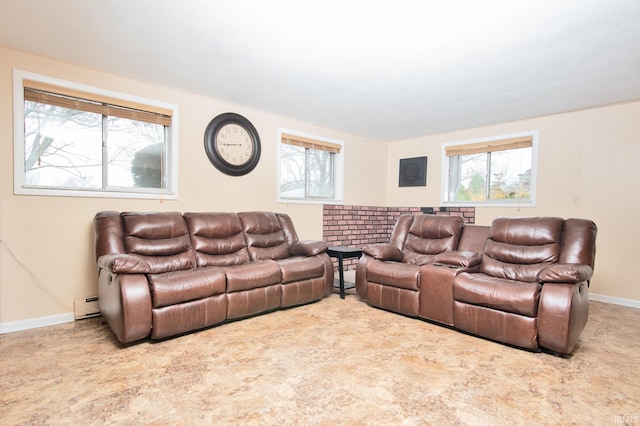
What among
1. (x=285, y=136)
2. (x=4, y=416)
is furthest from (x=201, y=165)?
(x=4, y=416)

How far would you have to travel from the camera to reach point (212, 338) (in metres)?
2.68

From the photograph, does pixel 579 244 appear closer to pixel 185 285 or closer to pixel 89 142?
pixel 185 285

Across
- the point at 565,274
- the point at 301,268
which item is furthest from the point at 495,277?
the point at 301,268

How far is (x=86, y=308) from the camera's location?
3.15 m

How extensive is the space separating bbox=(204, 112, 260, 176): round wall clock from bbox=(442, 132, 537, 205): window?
3.19 m

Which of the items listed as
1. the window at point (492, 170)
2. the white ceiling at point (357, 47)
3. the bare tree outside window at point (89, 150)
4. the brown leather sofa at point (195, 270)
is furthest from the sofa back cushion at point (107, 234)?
the window at point (492, 170)

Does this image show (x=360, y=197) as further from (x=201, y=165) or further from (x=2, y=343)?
(x=2, y=343)

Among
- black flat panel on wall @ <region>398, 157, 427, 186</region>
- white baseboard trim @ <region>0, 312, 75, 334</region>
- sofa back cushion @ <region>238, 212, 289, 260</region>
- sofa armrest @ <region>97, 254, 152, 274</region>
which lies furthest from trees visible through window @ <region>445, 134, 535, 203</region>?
white baseboard trim @ <region>0, 312, 75, 334</region>

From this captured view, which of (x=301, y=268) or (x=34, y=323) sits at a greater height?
(x=301, y=268)

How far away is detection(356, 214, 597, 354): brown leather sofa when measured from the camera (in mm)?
2428

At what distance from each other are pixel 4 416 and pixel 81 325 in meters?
1.44

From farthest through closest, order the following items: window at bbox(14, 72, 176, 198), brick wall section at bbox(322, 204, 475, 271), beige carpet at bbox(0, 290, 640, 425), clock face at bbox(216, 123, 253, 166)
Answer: brick wall section at bbox(322, 204, 475, 271) < clock face at bbox(216, 123, 253, 166) < window at bbox(14, 72, 176, 198) < beige carpet at bbox(0, 290, 640, 425)

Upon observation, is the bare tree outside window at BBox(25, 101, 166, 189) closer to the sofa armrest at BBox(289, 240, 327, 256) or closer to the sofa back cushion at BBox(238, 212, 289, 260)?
the sofa back cushion at BBox(238, 212, 289, 260)

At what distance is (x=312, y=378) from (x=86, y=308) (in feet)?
8.10
